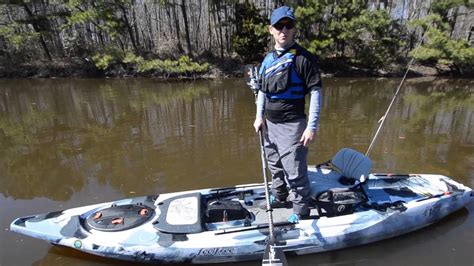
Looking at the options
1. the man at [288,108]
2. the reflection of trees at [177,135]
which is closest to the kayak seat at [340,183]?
the man at [288,108]

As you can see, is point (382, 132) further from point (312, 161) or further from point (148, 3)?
point (148, 3)

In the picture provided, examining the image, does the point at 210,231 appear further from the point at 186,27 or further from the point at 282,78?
the point at 186,27

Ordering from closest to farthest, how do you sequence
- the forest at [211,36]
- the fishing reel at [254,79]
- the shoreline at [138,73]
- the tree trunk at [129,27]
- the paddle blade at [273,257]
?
1. the paddle blade at [273,257]
2. the fishing reel at [254,79]
3. the forest at [211,36]
4. the shoreline at [138,73]
5. the tree trunk at [129,27]

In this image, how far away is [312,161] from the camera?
22.1ft

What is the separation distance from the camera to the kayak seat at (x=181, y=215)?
3838mm

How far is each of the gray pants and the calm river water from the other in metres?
0.69

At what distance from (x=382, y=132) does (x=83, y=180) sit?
241 inches

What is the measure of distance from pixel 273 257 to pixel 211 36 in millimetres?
15585

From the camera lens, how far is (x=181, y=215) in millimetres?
3986

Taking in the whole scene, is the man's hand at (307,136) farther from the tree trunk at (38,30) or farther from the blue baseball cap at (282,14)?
the tree trunk at (38,30)

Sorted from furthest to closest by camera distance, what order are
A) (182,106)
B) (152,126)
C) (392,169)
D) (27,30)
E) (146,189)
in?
(27,30)
(182,106)
(152,126)
(392,169)
(146,189)

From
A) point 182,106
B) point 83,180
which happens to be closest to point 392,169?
point 83,180

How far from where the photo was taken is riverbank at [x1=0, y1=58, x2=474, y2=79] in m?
16.1

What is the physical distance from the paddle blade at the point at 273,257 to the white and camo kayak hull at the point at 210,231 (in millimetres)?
381
